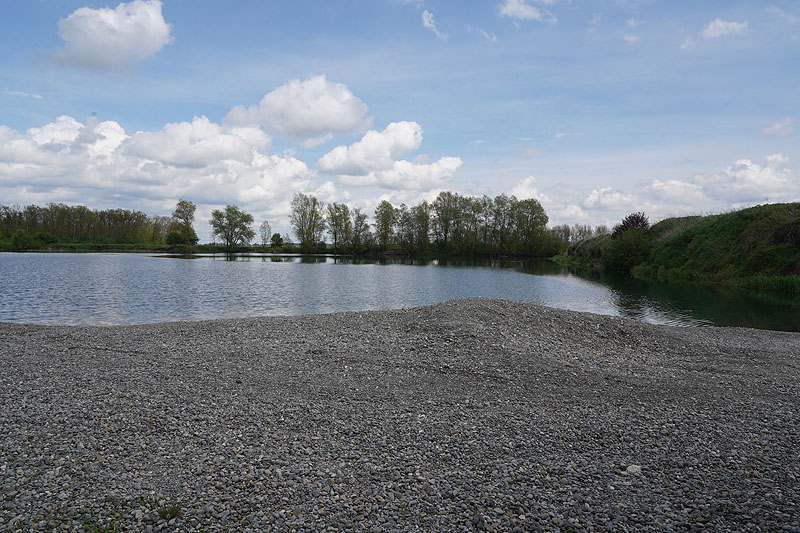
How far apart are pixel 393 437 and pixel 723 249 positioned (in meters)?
41.7

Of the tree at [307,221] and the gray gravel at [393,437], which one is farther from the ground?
the tree at [307,221]

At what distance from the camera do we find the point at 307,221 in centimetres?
9662

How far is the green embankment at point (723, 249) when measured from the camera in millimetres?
30297

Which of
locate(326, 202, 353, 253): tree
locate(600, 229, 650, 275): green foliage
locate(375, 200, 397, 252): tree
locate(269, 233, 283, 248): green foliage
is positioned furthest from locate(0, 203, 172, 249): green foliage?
locate(600, 229, 650, 275): green foliage

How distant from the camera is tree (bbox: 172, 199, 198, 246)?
94.8 m

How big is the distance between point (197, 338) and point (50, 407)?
17.7 feet

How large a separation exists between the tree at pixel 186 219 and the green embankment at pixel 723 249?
8338cm

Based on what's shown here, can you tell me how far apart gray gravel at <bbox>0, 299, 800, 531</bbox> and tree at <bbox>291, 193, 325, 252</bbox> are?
8622 centimetres

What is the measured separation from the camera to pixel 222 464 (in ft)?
16.8

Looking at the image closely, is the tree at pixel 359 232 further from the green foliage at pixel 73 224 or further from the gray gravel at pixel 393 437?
the gray gravel at pixel 393 437

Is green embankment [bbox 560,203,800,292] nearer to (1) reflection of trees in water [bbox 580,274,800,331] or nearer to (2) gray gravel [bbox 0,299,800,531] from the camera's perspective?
(1) reflection of trees in water [bbox 580,274,800,331]

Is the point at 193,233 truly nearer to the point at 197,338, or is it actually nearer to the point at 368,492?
the point at 197,338

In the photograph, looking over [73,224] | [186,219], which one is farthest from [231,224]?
[73,224]

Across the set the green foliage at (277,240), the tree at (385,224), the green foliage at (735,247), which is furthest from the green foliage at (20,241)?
the green foliage at (735,247)
